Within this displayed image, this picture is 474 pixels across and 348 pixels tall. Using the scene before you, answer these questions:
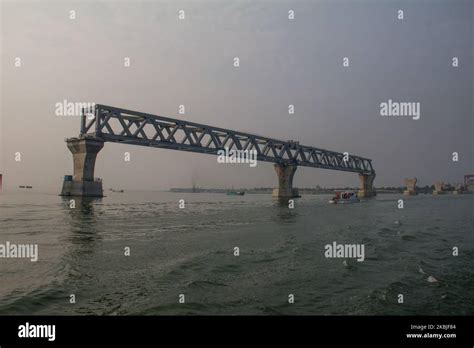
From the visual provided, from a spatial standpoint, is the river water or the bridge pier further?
the bridge pier

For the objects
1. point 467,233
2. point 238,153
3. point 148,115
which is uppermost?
point 148,115

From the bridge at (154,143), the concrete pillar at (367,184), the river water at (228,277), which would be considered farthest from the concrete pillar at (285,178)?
the river water at (228,277)

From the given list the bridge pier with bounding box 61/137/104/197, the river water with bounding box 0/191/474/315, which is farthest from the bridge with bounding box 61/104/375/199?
the river water with bounding box 0/191/474/315

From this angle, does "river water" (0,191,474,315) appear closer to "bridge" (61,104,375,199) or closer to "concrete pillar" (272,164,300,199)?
"bridge" (61,104,375,199)

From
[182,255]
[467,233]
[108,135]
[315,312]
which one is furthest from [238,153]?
[315,312]
